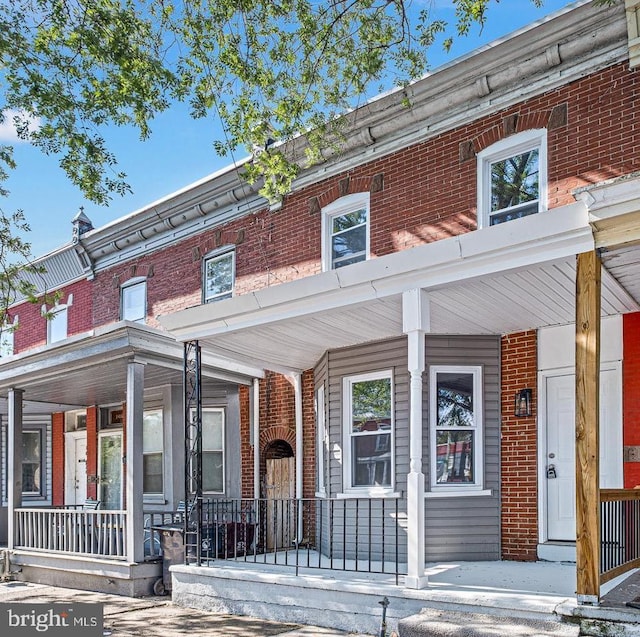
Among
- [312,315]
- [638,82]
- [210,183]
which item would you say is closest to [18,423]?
[210,183]

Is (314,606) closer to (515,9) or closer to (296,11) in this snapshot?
(296,11)

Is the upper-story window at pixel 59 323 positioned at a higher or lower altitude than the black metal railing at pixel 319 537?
higher

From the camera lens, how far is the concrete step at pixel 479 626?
5902 millimetres

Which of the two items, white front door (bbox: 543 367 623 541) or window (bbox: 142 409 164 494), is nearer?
white front door (bbox: 543 367 623 541)

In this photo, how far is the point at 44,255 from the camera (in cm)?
1719

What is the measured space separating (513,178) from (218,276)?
582cm

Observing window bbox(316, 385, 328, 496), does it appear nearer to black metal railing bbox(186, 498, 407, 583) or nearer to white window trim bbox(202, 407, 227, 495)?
black metal railing bbox(186, 498, 407, 583)

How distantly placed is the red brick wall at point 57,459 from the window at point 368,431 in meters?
9.32

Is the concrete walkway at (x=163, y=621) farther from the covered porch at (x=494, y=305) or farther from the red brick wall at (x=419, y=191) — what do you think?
the red brick wall at (x=419, y=191)

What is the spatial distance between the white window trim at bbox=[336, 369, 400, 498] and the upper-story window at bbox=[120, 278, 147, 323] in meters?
5.99

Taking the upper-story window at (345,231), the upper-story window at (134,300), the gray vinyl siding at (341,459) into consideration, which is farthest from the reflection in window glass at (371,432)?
the upper-story window at (134,300)

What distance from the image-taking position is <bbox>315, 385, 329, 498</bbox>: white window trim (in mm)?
10539

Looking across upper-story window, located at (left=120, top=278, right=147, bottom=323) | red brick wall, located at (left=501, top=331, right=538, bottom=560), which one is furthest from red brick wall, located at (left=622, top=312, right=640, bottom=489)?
upper-story window, located at (left=120, top=278, right=147, bottom=323)

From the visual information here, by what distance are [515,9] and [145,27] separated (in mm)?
4401
